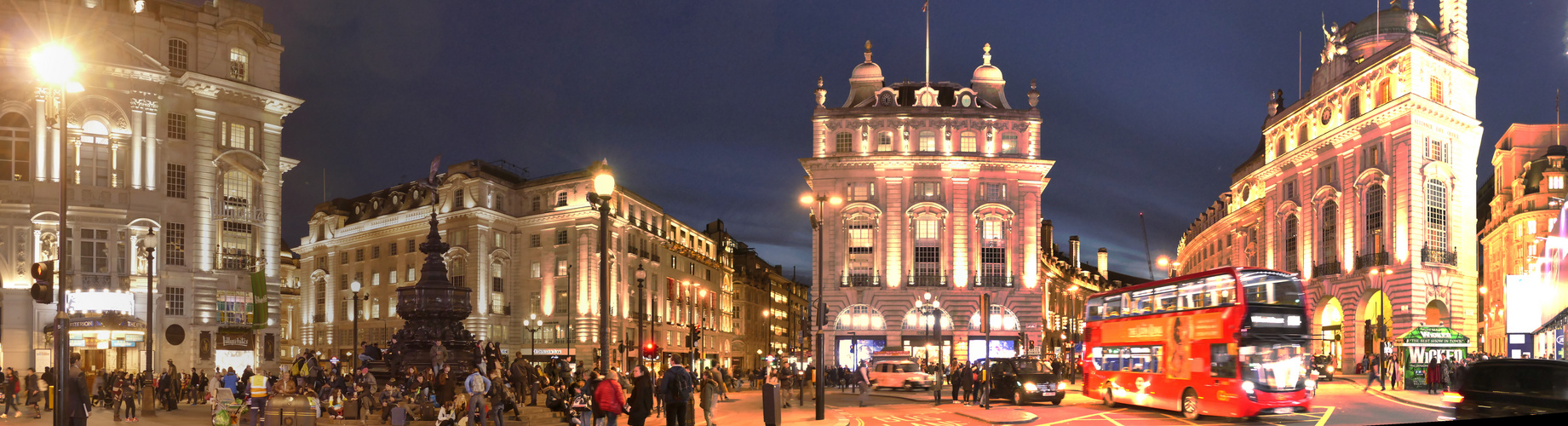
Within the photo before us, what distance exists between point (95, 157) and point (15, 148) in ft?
9.02

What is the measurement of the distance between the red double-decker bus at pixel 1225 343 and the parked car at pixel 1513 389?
358 inches

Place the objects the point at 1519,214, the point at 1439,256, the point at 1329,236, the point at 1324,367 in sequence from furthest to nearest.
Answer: the point at 1519,214 → the point at 1329,236 → the point at 1439,256 → the point at 1324,367

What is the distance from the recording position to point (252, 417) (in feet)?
85.3

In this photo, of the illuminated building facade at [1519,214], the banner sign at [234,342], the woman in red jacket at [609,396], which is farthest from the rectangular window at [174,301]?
the illuminated building facade at [1519,214]

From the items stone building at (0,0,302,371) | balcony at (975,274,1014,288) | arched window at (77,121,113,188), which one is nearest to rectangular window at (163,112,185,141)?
stone building at (0,0,302,371)

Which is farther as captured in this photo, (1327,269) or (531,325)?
(531,325)

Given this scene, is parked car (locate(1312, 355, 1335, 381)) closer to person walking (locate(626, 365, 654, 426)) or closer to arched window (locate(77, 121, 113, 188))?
person walking (locate(626, 365, 654, 426))

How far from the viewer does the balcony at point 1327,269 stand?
73000mm

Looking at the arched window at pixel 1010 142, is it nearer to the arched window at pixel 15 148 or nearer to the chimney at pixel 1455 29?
the chimney at pixel 1455 29

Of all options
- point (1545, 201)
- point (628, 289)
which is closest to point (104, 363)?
point (628, 289)

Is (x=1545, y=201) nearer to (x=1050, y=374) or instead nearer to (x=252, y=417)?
(x=1050, y=374)

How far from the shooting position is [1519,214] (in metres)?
92.2

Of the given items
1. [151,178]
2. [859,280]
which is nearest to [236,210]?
[151,178]

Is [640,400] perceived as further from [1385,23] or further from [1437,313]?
[1385,23]
